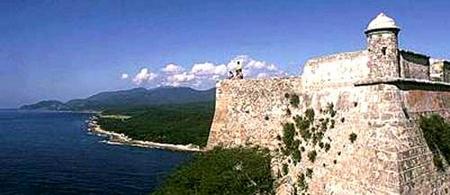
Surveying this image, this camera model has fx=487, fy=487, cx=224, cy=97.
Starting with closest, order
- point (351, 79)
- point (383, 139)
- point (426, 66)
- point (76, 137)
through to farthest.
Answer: point (383, 139) < point (351, 79) < point (426, 66) < point (76, 137)

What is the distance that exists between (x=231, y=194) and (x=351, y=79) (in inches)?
258

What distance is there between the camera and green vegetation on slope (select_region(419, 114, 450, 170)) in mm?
15773

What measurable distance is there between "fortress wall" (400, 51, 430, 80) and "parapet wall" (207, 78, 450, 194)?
16.5 inches

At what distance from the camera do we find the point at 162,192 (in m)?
22.9

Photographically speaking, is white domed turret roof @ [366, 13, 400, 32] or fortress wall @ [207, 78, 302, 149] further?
fortress wall @ [207, 78, 302, 149]

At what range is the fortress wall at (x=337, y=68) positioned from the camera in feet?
51.2

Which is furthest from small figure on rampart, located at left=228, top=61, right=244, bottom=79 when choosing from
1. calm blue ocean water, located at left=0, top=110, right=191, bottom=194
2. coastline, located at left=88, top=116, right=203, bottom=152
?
coastline, located at left=88, top=116, right=203, bottom=152

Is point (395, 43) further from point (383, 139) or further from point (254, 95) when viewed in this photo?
point (254, 95)

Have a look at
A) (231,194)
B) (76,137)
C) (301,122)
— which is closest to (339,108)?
(301,122)

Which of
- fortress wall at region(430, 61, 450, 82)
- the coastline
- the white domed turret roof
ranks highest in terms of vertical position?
the white domed turret roof

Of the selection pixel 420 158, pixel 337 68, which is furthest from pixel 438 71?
pixel 420 158

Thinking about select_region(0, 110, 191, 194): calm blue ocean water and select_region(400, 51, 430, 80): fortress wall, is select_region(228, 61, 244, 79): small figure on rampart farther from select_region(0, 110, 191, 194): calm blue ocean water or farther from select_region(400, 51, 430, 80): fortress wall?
select_region(0, 110, 191, 194): calm blue ocean water

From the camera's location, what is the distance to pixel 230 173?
19328 millimetres

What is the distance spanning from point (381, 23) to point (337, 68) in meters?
2.39
